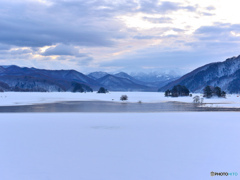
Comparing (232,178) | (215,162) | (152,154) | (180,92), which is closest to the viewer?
(232,178)

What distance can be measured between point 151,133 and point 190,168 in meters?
7.88

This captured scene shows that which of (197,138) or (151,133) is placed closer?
(197,138)

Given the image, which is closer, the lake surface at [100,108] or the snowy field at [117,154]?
the snowy field at [117,154]

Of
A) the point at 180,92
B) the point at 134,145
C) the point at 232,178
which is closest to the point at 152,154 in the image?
the point at 134,145

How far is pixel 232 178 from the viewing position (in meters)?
10.0

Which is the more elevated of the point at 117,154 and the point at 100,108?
the point at 100,108

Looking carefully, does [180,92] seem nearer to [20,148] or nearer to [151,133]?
[151,133]

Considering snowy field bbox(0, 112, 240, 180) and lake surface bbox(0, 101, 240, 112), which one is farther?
lake surface bbox(0, 101, 240, 112)

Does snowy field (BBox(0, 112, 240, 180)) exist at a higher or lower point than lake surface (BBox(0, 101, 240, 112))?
lower

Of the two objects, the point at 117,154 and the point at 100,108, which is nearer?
the point at 117,154

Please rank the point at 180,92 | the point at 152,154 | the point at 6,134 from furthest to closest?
the point at 180,92 < the point at 6,134 < the point at 152,154

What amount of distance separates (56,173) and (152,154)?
208 inches

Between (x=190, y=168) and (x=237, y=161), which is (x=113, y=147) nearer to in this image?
(x=190, y=168)

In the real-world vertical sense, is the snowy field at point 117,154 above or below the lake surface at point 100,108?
below
